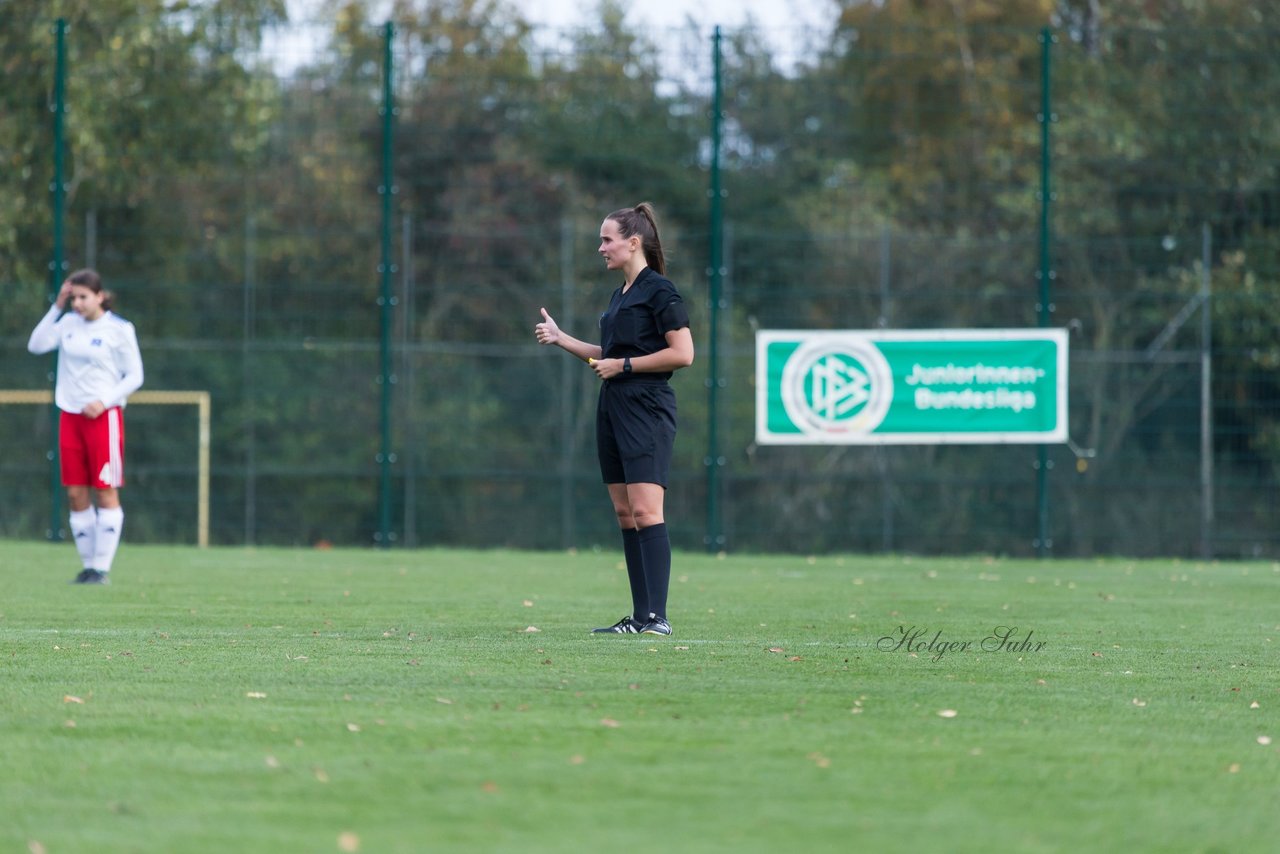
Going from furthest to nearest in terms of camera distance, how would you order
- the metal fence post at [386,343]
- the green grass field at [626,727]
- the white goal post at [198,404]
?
the white goal post at [198,404], the metal fence post at [386,343], the green grass field at [626,727]

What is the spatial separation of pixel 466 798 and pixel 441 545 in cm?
1179

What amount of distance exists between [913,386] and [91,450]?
677 centimetres

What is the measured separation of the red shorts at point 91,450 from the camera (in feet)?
34.6

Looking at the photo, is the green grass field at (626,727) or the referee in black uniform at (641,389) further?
the referee in black uniform at (641,389)

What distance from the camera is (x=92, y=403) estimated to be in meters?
10.4

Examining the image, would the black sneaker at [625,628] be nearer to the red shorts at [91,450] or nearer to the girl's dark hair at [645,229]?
the girl's dark hair at [645,229]

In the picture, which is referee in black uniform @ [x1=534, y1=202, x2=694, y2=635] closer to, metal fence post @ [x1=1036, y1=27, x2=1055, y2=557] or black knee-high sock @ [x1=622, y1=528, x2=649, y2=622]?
black knee-high sock @ [x1=622, y1=528, x2=649, y2=622]

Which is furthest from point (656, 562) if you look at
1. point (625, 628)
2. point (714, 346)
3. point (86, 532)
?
point (714, 346)

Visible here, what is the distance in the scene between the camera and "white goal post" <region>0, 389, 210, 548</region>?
15.6 meters

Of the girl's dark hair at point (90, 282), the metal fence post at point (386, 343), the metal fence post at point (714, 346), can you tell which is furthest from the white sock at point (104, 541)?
the metal fence post at point (714, 346)

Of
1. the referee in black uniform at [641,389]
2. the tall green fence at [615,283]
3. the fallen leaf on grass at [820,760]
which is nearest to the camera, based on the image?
the fallen leaf on grass at [820,760]

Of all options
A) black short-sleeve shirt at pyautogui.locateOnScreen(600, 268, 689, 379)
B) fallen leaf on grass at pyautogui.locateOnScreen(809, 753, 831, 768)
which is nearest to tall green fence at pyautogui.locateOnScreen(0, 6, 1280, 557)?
black short-sleeve shirt at pyautogui.locateOnScreen(600, 268, 689, 379)

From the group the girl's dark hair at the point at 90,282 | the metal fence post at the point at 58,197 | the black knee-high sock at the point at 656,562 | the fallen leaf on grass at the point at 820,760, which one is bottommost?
the fallen leaf on grass at the point at 820,760

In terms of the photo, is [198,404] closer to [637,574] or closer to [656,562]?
[637,574]
